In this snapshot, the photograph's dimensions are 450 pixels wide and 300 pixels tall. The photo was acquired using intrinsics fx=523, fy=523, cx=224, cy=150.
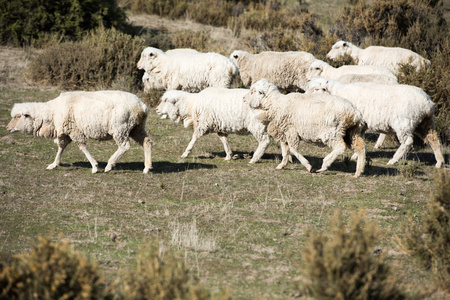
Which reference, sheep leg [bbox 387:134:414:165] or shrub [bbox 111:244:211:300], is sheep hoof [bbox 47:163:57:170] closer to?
shrub [bbox 111:244:211:300]

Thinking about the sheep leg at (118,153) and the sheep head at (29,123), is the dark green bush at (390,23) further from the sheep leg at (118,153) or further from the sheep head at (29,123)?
the sheep head at (29,123)

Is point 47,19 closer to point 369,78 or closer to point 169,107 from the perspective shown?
point 169,107

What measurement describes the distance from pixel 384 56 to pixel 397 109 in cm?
553

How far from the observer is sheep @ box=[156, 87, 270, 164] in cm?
1080

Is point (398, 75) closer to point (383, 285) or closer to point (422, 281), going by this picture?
point (422, 281)

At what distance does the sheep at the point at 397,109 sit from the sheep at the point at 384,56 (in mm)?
4063

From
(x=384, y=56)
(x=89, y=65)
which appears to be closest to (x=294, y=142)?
(x=384, y=56)

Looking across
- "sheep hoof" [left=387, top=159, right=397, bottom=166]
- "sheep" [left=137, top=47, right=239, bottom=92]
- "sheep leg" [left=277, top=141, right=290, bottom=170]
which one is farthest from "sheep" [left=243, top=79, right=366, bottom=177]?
"sheep" [left=137, top=47, right=239, bottom=92]

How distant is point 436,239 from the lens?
5832 mm

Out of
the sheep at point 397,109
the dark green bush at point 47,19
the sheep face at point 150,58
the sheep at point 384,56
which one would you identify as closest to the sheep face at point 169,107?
the sheep at point 397,109

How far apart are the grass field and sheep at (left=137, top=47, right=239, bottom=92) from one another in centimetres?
249

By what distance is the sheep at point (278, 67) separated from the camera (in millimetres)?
15375

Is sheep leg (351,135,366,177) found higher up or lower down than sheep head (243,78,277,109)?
lower down

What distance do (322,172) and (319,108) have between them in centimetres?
138
